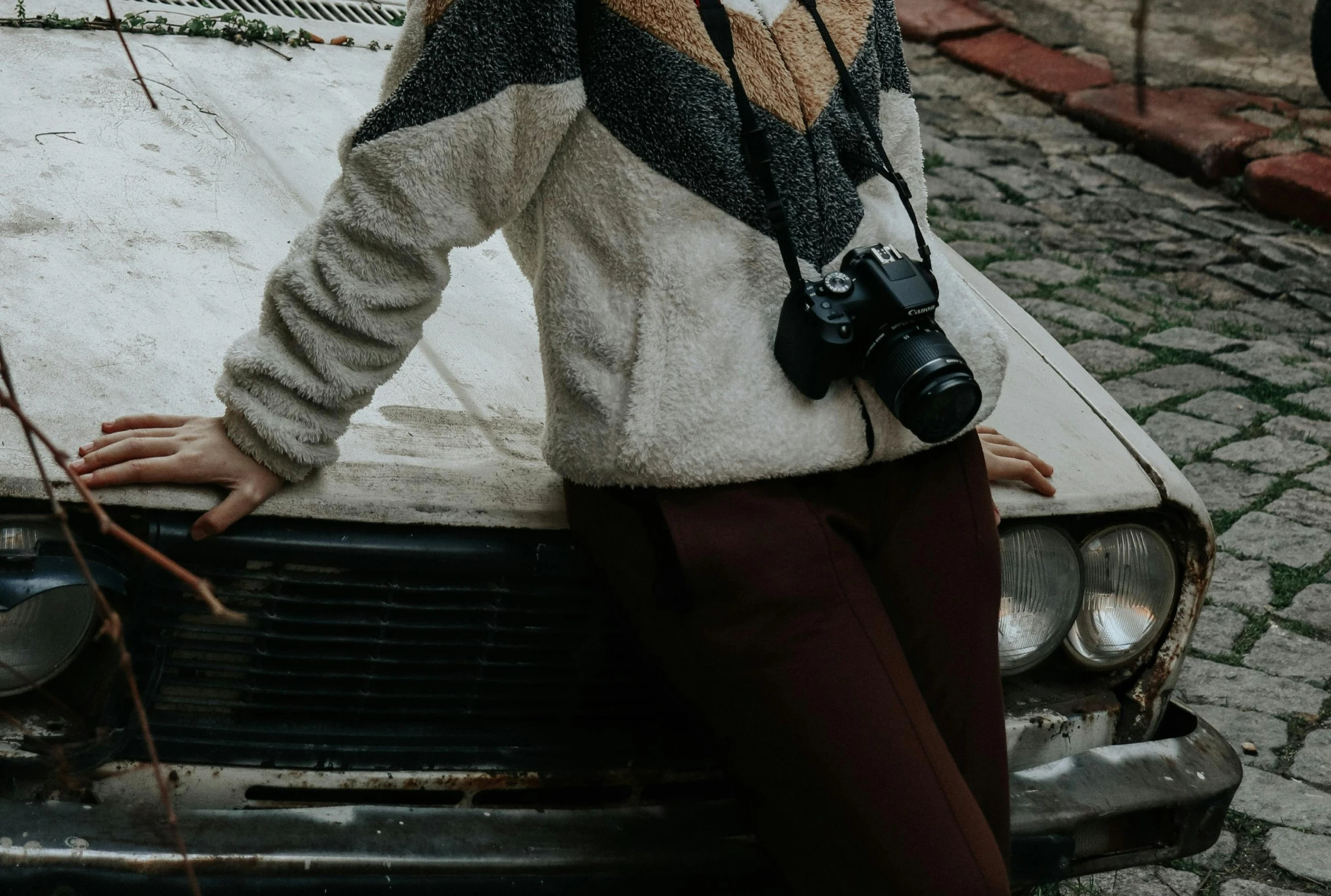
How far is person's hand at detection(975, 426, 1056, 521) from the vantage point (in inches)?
79.2

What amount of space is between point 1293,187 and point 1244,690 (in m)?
3.48

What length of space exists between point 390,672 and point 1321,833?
190 centimetres

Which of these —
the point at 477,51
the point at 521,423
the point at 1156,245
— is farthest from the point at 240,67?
the point at 1156,245

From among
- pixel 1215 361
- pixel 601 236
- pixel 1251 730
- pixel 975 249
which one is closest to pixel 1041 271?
pixel 975 249

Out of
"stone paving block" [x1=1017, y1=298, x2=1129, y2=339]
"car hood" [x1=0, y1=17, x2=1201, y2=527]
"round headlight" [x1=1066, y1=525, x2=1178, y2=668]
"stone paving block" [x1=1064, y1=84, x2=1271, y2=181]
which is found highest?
"car hood" [x1=0, y1=17, x2=1201, y2=527]

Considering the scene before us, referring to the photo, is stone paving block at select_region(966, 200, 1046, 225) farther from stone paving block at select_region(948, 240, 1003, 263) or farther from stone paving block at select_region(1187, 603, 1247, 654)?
stone paving block at select_region(1187, 603, 1247, 654)

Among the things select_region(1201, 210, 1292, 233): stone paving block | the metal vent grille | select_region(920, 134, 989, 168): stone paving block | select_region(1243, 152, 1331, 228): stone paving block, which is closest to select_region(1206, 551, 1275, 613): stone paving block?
the metal vent grille

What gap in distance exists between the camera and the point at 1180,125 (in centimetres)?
656

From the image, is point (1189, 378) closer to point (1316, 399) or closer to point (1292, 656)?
point (1316, 399)

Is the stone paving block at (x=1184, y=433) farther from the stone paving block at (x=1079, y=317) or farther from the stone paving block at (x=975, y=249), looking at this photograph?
the stone paving block at (x=975, y=249)

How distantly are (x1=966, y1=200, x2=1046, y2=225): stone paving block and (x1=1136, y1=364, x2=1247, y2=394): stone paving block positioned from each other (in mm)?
1349

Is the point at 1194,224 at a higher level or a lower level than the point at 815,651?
lower

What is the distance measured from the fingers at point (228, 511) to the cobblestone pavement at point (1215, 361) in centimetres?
167

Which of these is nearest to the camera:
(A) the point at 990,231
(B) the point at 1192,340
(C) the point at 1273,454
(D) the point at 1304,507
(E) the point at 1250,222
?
(D) the point at 1304,507
